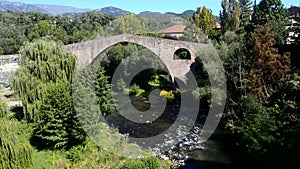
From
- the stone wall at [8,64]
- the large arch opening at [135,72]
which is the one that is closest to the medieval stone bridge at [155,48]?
the large arch opening at [135,72]

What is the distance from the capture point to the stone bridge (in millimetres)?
25875

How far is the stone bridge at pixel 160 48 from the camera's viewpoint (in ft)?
84.9

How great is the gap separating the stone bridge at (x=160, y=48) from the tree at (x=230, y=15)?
6.85m

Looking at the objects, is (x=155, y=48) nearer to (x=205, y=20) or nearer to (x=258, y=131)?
(x=205, y=20)

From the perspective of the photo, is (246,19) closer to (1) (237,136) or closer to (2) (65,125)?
(1) (237,136)

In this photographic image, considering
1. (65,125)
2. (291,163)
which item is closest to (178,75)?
(65,125)

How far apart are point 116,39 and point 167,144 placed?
42.0 feet

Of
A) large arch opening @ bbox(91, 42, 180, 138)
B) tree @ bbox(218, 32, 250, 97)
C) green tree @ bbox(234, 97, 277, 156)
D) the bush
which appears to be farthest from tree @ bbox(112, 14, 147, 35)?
the bush

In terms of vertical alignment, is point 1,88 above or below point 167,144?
above

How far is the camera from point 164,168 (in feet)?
43.3

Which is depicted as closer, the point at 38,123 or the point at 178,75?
the point at 38,123

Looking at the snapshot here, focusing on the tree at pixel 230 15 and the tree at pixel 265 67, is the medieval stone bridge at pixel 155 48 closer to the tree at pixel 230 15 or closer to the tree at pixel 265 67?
the tree at pixel 230 15

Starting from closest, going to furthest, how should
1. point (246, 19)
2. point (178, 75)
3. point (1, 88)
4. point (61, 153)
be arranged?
point (61, 153) < point (1, 88) < point (178, 75) < point (246, 19)

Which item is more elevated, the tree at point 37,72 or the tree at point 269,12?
the tree at point 269,12
